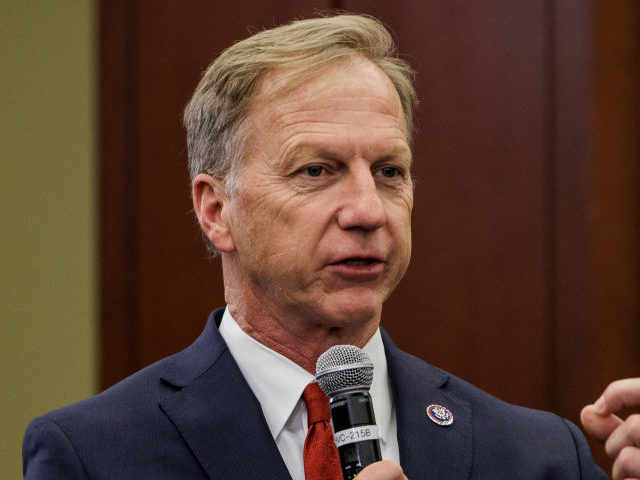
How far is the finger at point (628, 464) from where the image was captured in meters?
1.59

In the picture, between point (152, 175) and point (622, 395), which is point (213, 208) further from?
point (152, 175)

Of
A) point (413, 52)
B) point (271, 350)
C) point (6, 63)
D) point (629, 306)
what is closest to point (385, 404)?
point (271, 350)

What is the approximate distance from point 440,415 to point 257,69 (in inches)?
30.1

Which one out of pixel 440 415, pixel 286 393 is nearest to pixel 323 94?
pixel 286 393

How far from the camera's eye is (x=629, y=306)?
2.90 m

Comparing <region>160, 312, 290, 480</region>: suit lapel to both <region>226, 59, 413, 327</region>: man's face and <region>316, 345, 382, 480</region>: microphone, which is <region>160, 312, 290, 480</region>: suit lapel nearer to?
<region>226, 59, 413, 327</region>: man's face

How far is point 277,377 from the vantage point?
1.94m

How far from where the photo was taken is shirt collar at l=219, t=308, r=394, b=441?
1912 mm

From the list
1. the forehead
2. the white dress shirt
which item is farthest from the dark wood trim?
the forehead

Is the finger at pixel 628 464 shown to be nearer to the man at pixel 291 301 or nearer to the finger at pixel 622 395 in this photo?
the finger at pixel 622 395

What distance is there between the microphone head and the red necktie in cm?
24

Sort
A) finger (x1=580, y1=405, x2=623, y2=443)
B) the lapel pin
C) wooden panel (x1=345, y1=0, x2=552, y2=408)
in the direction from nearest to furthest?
finger (x1=580, y1=405, x2=623, y2=443), the lapel pin, wooden panel (x1=345, y1=0, x2=552, y2=408)

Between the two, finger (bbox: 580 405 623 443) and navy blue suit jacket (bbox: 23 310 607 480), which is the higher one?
finger (bbox: 580 405 623 443)

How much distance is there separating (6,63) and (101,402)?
193cm
